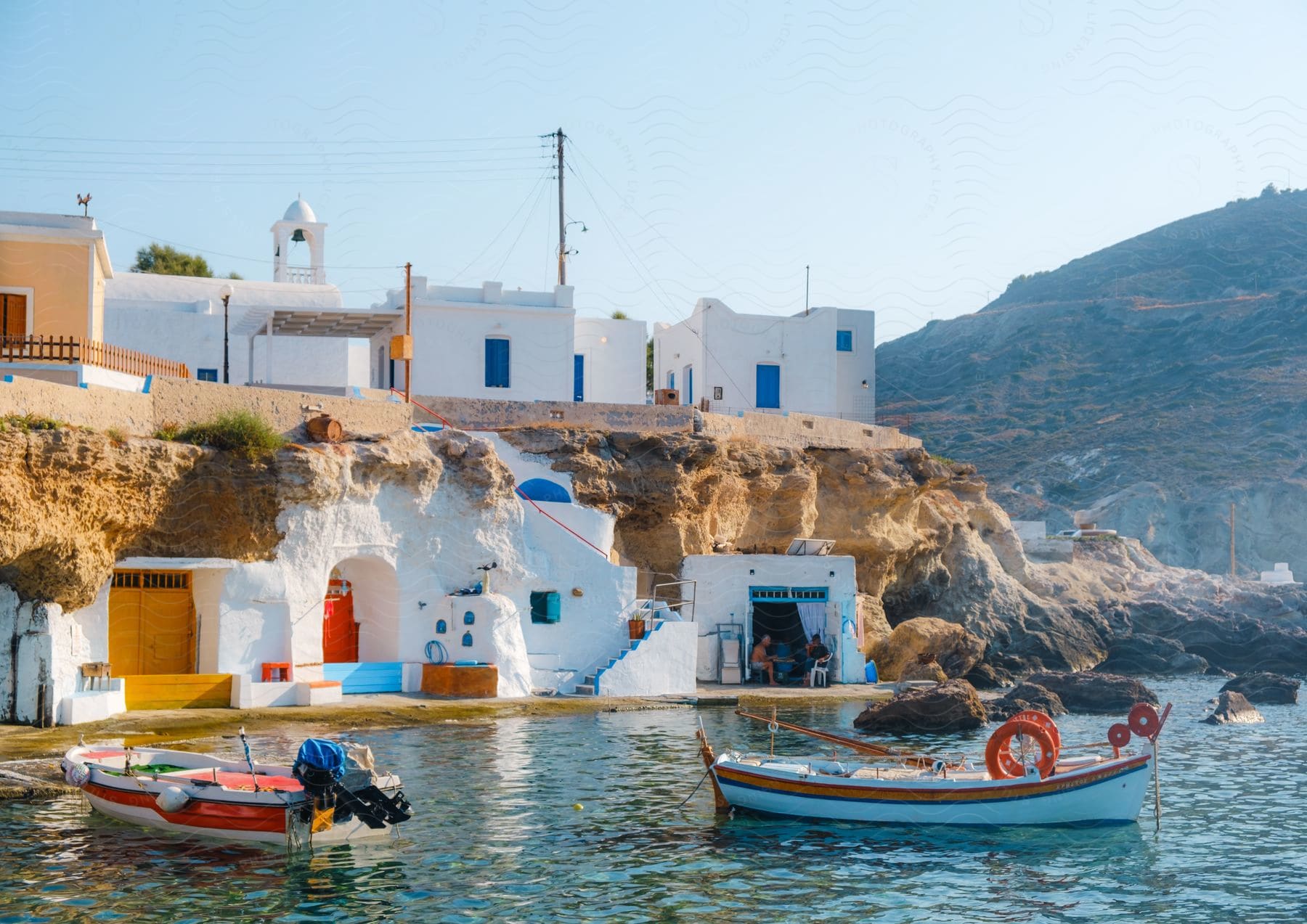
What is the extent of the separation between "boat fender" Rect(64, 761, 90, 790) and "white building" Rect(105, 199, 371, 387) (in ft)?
65.2

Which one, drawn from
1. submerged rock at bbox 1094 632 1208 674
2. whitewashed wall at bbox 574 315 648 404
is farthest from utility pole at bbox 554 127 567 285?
submerged rock at bbox 1094 632 1208 674

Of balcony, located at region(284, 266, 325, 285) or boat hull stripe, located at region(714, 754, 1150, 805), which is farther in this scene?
balcony, located at region(284, 266, 325, 285)

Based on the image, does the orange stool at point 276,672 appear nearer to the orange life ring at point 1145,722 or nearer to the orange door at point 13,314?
the orange door at point 13,314

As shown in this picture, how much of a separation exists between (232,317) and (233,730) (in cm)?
1903

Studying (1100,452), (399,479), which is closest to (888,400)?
(1100,452)

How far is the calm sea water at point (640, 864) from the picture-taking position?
51.2 feet

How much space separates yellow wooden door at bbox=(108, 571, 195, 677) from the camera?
29578 millimetres

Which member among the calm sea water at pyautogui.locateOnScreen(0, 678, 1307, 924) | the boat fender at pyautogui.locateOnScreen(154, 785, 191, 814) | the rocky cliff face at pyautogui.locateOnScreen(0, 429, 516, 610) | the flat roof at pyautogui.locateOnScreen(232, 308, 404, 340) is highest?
the flat roof at pyautogui.locateOnScreen(232, 308, 404, 340)

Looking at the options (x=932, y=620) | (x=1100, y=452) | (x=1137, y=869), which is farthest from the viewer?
(x=1100, y=452)

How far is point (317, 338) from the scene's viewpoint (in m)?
44.0

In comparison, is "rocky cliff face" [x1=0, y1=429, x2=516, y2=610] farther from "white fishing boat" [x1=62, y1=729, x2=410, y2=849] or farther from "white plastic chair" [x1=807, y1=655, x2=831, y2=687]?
"white plastic chair" [x1=807, y1=655, x2=831, y2=687]

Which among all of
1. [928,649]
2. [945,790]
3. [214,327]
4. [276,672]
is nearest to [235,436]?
[276,672]

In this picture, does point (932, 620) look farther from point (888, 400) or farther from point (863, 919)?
point (888, 400)

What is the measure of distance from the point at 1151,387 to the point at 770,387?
8078 centimetres
